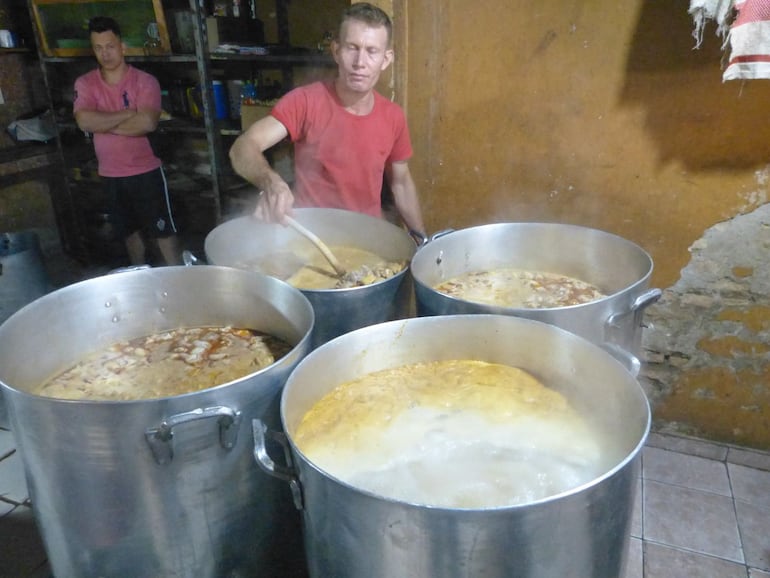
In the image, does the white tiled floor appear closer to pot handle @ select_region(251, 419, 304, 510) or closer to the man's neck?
pot handle @ select_region(251, 419, 304, 510)

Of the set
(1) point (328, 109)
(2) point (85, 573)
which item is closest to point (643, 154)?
(1) point (328, 109)

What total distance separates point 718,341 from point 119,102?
3.91 metres

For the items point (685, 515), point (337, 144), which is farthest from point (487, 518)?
point (685, 515)

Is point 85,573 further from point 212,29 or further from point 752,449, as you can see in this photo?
point 212,29

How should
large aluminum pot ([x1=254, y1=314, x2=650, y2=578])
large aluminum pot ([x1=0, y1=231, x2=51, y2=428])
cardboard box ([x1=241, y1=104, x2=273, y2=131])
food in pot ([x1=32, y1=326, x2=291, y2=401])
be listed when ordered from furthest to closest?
cardboard box ([x1=241, y1=104, x2=273, y2=131]), large aluminum pot ([x1=0, y1=231, x2=51, y2=428]), food in pot ([x1=32, y1=326, x2=291, y2=401]), large aluminum pot ([x1=254, y1=314, x2=650, y2=578])

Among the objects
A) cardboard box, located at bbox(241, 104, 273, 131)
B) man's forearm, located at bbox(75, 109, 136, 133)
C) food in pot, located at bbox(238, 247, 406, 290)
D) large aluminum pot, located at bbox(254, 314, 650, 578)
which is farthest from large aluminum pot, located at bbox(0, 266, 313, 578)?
man's forearm, located at bbox(75, 109, 136, 133)

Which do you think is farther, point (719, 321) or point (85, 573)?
point (719, 321)

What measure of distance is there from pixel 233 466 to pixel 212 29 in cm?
334

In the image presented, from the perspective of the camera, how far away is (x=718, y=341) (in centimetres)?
248

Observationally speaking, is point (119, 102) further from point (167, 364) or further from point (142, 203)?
point (167, 364)

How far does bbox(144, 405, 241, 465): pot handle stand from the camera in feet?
3.29

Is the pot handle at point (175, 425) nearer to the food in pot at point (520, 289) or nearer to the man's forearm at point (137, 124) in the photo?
the food in pot at point (520, 289)

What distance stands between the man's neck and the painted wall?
27cm

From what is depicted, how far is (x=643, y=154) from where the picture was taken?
2.27 meters
